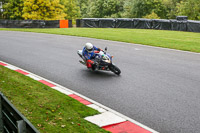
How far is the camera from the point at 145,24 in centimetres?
3556

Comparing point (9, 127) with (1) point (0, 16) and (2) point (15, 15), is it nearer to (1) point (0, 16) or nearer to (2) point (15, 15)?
(2) point (15, 15)

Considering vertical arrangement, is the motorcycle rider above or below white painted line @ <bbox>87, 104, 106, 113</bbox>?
above

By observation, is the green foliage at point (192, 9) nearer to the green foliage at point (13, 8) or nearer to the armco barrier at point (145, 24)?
the armco barrier at point (145, 24)

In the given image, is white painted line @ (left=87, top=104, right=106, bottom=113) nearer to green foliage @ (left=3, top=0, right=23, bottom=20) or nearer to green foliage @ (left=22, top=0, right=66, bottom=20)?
green foliage @ (left=22, top=0, right=66, bottom=20)

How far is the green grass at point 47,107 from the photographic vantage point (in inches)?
209

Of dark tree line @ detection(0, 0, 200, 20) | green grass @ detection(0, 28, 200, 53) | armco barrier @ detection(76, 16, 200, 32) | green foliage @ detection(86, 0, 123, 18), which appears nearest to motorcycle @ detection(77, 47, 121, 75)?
green grass @ detection(0, 28, 200, 53)

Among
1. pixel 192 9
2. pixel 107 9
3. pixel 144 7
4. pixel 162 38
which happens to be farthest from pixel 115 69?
pixel 107 9

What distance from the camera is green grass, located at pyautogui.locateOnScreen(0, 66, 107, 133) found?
17.4ft

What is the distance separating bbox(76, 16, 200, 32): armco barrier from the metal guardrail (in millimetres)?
28297

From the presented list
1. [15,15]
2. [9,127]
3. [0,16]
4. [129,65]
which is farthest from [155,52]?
[0,16]

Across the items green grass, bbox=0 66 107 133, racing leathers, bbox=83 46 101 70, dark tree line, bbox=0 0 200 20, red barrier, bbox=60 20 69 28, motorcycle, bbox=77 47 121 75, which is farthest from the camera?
dark tree line, bbox=0 0 200 20

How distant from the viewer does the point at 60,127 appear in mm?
5266

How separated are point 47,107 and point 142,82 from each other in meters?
3.81

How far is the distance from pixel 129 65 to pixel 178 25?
22.2m
